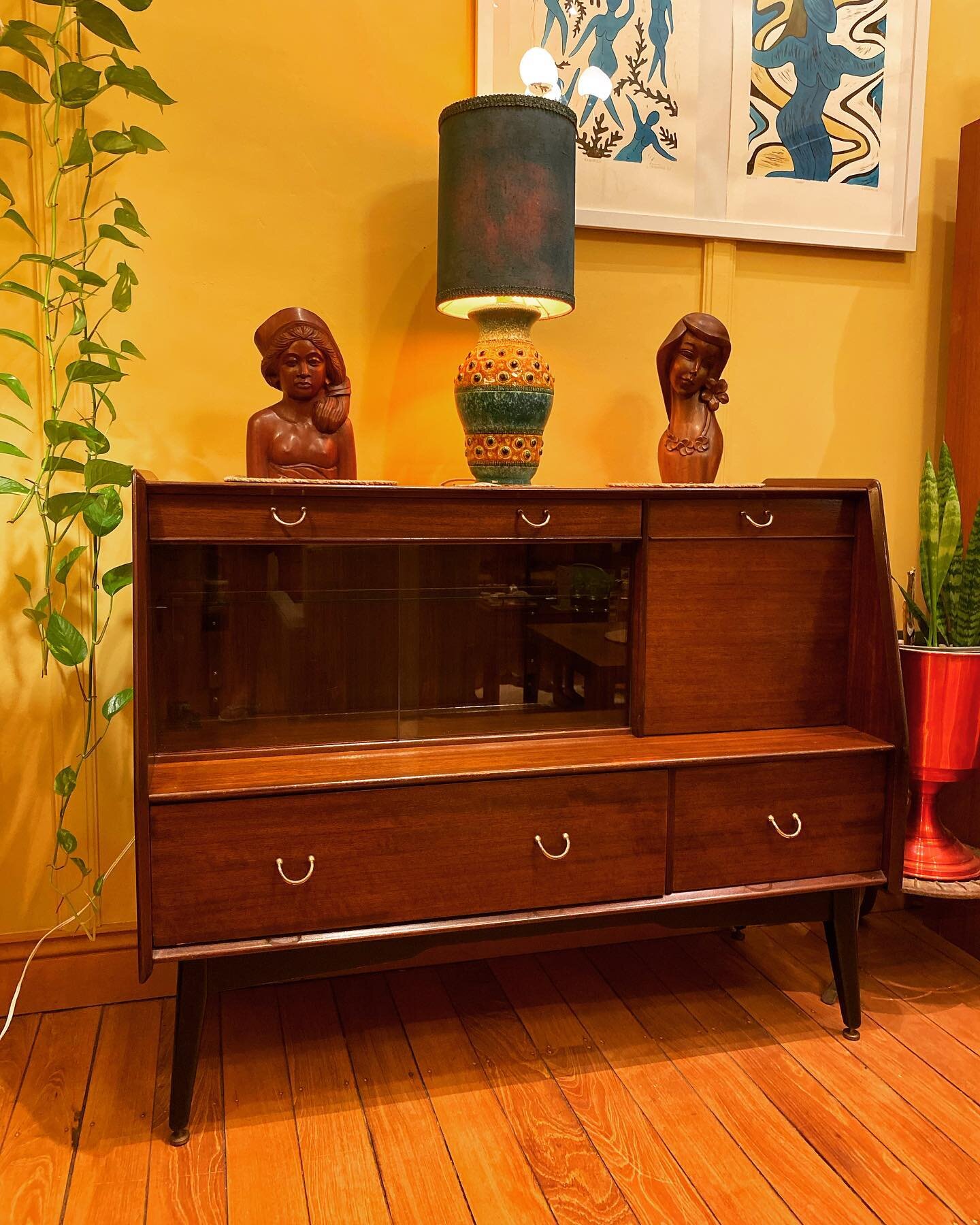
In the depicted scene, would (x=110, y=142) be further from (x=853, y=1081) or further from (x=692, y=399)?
(x=853, y=1081)

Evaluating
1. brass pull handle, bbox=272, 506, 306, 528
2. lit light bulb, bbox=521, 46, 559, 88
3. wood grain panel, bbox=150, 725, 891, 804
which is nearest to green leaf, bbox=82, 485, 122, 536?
brass pull handle, bbox=272, 506, 306, 528

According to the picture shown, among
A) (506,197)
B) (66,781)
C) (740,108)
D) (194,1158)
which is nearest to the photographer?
(194,1158)

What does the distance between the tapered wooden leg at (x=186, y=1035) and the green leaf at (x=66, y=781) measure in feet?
1.72

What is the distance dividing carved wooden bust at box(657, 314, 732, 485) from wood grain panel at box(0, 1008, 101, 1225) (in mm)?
1721

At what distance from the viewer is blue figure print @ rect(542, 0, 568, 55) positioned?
7.32ft

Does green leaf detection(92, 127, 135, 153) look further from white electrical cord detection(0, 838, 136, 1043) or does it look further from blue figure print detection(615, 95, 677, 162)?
white electrical cord detection(0, 838, 136, 1043)

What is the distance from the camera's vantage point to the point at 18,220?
1834 millimetres

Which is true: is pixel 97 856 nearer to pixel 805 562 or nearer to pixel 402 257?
pixel 402 257

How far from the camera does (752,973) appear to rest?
2.39 meters

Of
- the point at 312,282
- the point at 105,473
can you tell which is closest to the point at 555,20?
the point at 312,282

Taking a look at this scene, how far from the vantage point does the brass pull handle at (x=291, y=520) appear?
175 cm

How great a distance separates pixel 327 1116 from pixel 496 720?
81 cm

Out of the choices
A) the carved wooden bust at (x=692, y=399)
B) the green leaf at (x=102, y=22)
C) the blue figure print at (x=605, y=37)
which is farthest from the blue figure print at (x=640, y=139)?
the green leaf at (x=102, y=22)

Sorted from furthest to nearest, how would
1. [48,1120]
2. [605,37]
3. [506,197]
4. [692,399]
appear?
1. [605,37]
2. [692,399]
3. [506,197]
4. [48,1120]
